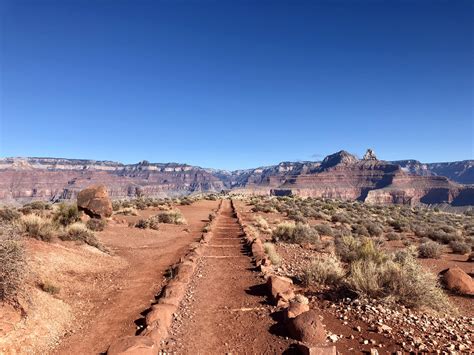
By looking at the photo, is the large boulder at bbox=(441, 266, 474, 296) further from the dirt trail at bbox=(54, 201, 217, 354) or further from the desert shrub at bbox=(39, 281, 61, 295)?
the desert shrub at bbox=(39, 281, 61, 295)

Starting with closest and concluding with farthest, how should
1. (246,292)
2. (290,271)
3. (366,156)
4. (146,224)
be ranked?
(246,292), (290,271), (146,224), (366,156)

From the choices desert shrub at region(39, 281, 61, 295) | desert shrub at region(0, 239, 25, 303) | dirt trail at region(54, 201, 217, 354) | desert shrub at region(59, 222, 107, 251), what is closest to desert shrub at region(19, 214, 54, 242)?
desert shrub at region(59, 222, 107, 251)

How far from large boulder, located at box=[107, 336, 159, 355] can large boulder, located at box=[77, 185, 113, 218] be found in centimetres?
1791

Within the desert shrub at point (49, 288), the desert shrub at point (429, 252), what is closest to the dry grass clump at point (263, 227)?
the desert shrub at point (429, 252)

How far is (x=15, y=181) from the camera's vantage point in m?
180

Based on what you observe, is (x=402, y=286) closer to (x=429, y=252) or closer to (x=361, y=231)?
(x=429, y=252)

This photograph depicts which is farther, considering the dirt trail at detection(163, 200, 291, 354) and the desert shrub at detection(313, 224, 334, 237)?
the desert shrub at detection(313, 224, 334, 237)

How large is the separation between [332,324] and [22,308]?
556 cm

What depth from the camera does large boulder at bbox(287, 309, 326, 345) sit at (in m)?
5.77

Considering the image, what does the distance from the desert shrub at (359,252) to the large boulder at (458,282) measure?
1.85 meters

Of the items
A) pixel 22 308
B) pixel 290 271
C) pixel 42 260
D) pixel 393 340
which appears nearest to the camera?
pixel 393 340

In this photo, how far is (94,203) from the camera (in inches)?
874

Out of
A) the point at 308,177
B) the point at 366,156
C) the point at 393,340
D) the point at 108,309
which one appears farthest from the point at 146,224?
the point at 366,156

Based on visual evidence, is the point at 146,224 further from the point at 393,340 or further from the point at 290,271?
the point at 393,340
